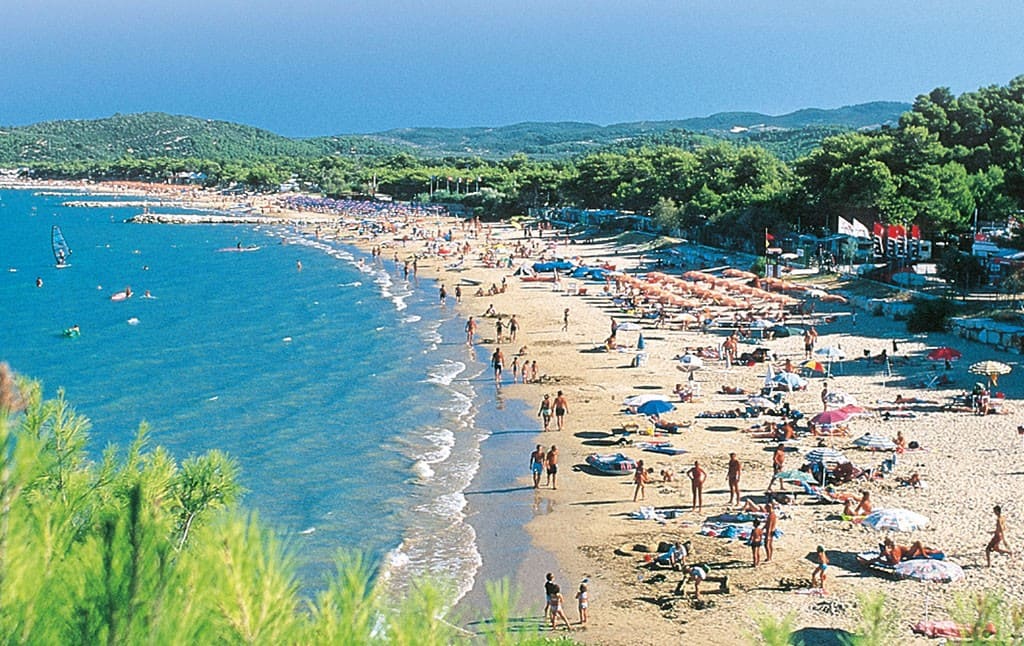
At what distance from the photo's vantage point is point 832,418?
2356 cm

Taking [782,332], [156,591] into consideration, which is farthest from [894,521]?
[782,332]

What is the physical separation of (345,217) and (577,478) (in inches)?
3655

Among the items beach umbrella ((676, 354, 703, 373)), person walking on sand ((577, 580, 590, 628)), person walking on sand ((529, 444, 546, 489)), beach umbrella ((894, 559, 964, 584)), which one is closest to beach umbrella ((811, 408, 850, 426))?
person walking on sand ((529, 444, 546, 489))

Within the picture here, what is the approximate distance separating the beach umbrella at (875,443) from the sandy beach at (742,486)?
0.81 feet

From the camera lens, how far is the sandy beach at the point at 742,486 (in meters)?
15.4

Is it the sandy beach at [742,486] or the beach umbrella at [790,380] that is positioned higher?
the beach umbrella at [790,380]

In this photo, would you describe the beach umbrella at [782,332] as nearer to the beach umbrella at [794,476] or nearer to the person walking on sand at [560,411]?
the person walking on sand at [560,411]

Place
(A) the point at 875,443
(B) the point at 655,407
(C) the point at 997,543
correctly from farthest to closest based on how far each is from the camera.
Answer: (B) the point at 655,407 < (A) the point at 875,443 < (C) the point at 997,543

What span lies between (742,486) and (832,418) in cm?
402

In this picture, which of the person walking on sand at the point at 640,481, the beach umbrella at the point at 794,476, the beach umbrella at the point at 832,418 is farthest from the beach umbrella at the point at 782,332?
the person walking on sand at the point at 640,481

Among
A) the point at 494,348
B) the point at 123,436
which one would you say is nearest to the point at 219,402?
the point at 123,436

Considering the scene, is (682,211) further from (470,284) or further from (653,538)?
(653,538)

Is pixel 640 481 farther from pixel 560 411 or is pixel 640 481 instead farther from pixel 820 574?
pixel 560 411

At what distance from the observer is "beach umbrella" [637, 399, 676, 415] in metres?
25.3
